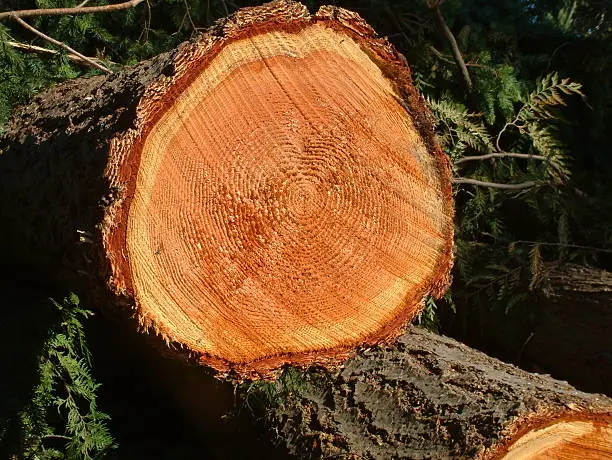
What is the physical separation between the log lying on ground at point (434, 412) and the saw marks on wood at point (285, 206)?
19cm

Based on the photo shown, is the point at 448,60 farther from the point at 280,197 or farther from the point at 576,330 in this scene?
the point at 280,197

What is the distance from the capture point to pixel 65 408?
2.30 metres

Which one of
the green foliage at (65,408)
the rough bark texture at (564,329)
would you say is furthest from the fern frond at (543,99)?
the green foliage at (65,408)

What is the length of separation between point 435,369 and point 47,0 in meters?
2.01

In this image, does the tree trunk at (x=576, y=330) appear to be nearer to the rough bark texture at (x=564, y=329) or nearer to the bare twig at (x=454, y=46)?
the rough bark texture at (x=564, y=329)

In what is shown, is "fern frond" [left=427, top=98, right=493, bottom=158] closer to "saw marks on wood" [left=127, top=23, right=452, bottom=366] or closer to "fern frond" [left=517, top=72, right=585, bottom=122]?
"fern frond" [left=517, top=72, right=585, bottom=122]

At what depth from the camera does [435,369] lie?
2111 millimetres

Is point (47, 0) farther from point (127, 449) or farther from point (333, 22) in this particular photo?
point (127, 449)

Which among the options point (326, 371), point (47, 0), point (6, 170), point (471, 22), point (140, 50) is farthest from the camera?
point (471, 22)

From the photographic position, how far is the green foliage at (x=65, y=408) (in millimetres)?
2109

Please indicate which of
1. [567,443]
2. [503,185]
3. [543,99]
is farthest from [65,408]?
[543,99]

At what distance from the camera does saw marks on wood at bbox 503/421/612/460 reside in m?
1.81

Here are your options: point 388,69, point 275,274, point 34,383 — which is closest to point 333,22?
point 388,69

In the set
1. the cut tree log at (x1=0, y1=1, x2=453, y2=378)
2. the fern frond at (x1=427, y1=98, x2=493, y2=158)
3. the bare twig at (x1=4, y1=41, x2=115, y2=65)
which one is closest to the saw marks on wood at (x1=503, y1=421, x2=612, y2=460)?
the cut tree log at (x1=0, y1=1, x2=453, y2=378)
